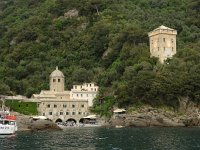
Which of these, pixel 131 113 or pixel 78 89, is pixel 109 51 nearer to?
pixel 78 89

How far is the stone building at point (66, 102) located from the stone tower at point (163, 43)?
16964 millimetres

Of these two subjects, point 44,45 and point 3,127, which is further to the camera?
point 44,45

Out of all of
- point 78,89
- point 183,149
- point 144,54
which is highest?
point 144,54

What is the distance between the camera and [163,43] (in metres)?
116

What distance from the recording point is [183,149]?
5225 cm

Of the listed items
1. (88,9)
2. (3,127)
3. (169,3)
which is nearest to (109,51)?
(88,9)

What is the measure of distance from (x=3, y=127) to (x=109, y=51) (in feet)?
206

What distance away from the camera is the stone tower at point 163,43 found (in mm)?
115625

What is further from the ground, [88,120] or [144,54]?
[144,54]

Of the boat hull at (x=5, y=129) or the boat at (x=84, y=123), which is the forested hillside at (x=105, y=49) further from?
the boat hull at (x=5, y=129)

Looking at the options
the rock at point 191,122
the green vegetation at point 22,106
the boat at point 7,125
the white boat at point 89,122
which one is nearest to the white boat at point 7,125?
the boat at point 7,125

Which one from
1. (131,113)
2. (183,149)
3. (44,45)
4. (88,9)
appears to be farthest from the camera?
(88,9)

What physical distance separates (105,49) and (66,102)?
3126cm

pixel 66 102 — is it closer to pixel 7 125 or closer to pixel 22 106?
pixel 22 106
